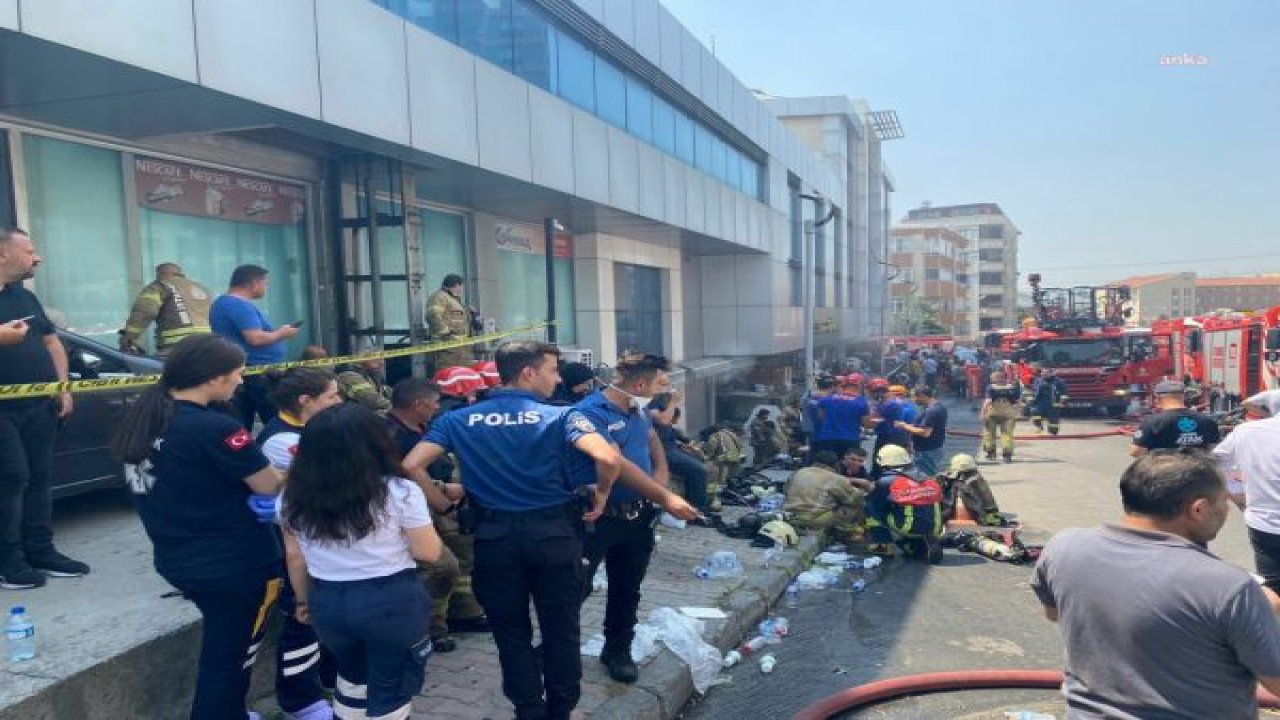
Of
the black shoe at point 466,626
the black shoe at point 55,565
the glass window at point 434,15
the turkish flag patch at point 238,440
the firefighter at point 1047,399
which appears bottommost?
the firefighter at point 1047,399

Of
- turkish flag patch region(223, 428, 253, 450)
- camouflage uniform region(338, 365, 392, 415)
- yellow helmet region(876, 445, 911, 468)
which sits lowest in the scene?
yellow helmet region(876, 445, 911, 468)

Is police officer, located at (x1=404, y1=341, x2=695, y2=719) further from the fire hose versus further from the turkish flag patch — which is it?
the fire hose

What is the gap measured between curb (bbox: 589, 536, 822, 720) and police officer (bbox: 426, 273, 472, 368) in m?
4.02

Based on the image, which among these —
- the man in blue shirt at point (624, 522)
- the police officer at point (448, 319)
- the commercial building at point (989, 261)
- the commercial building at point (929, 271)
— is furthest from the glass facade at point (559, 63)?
the commercial building at point (989, 261)

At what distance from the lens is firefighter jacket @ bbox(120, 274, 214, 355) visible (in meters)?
5.75

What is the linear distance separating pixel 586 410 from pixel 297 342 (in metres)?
5.67

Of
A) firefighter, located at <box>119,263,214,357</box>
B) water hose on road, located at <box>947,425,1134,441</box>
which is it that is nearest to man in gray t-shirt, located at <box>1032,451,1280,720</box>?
firefighter, located at <box>119,263,214,357</box>

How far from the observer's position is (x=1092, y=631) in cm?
237

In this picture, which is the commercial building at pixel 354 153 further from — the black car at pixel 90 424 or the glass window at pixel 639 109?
the black car at pixel 90 424

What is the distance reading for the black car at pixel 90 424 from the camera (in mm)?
4730

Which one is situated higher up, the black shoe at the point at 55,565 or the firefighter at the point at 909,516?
the black shoe at the point at 55,565

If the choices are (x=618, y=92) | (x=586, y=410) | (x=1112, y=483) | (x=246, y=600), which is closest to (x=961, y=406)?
(x=1112, y=483)

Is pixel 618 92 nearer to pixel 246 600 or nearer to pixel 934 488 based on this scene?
pixel 934 488

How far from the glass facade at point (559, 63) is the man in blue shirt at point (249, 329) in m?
3.88
